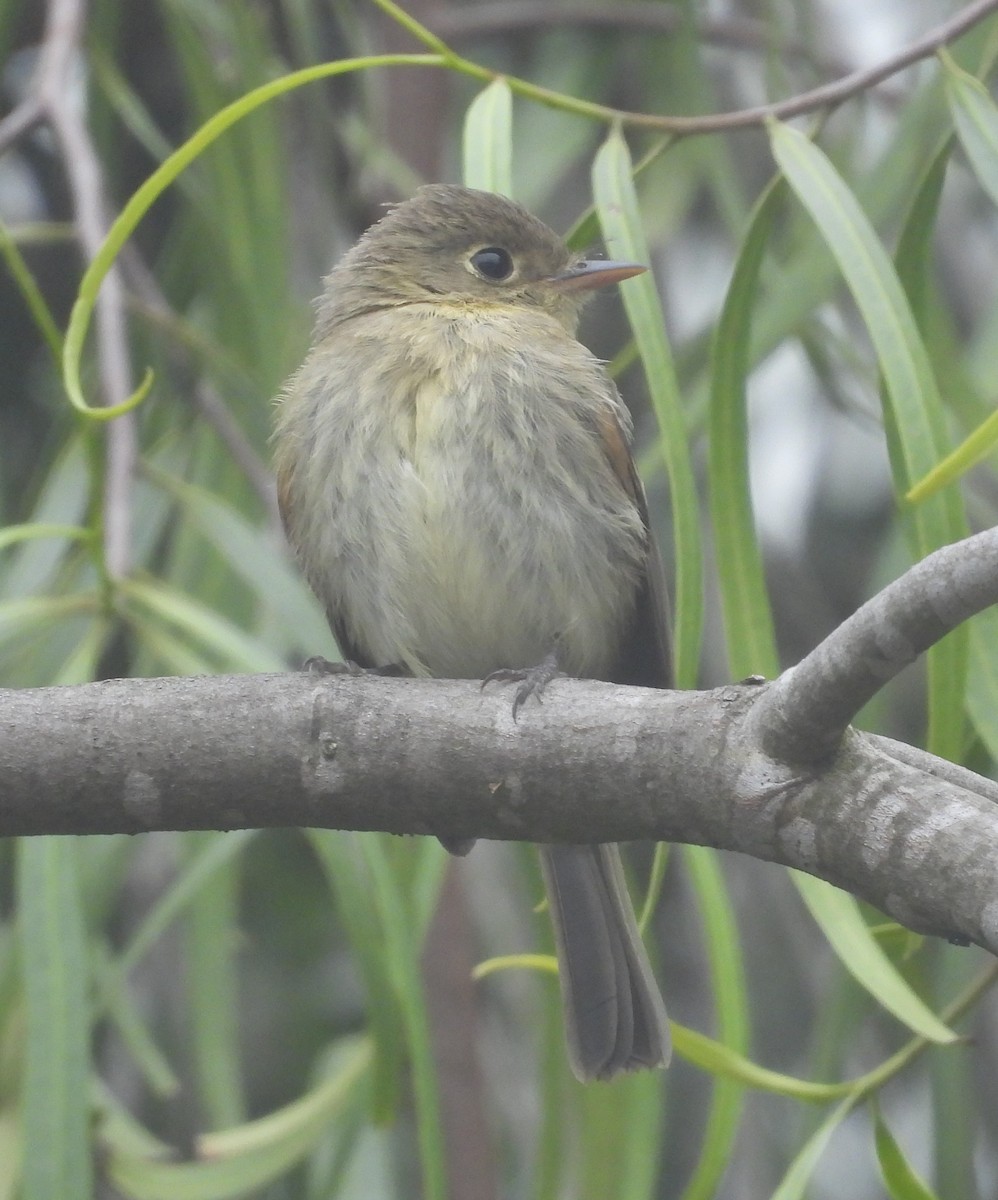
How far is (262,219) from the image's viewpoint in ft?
13.2

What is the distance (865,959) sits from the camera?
→ 7.86 feet

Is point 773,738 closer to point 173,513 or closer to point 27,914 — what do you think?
point 27,914

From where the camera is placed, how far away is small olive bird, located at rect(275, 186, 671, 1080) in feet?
Answer: 10.6

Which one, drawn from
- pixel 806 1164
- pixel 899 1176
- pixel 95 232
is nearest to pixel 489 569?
pixel 95 232

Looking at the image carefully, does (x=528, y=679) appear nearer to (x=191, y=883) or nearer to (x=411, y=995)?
(x=411, y=995)

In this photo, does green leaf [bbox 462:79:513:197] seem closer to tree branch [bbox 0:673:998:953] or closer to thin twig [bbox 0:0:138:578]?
thin twig [bbox 0:0:138:578]

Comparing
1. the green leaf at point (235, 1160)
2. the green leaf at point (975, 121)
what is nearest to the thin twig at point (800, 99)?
the green leaf at point (975, 121)

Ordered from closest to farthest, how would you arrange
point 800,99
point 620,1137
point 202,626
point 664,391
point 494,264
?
point 664,391, point 800,99, point 202,626, point 620,1137, point 494,264

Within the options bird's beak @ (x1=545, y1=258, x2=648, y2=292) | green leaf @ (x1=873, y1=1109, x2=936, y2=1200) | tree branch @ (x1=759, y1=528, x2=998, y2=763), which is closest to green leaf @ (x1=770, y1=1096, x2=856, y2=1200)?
green leaf @ (x1=873, y1=1109, x2=936, y2=1200)

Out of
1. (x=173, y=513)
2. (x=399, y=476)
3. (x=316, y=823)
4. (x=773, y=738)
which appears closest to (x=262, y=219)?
(x=173, y=513)

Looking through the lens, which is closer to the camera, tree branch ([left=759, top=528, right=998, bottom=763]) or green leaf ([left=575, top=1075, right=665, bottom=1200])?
tree branch ([left=759, top=528, right=998, bottom=763])

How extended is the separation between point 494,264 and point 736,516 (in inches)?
53.6

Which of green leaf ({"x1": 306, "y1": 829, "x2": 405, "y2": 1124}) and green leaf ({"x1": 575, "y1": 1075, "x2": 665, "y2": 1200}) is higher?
green leaf ({"x1": 306, "y1": 829, "x2": 405, "y2": 1124})

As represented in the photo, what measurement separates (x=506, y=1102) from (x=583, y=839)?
2.42 metres
